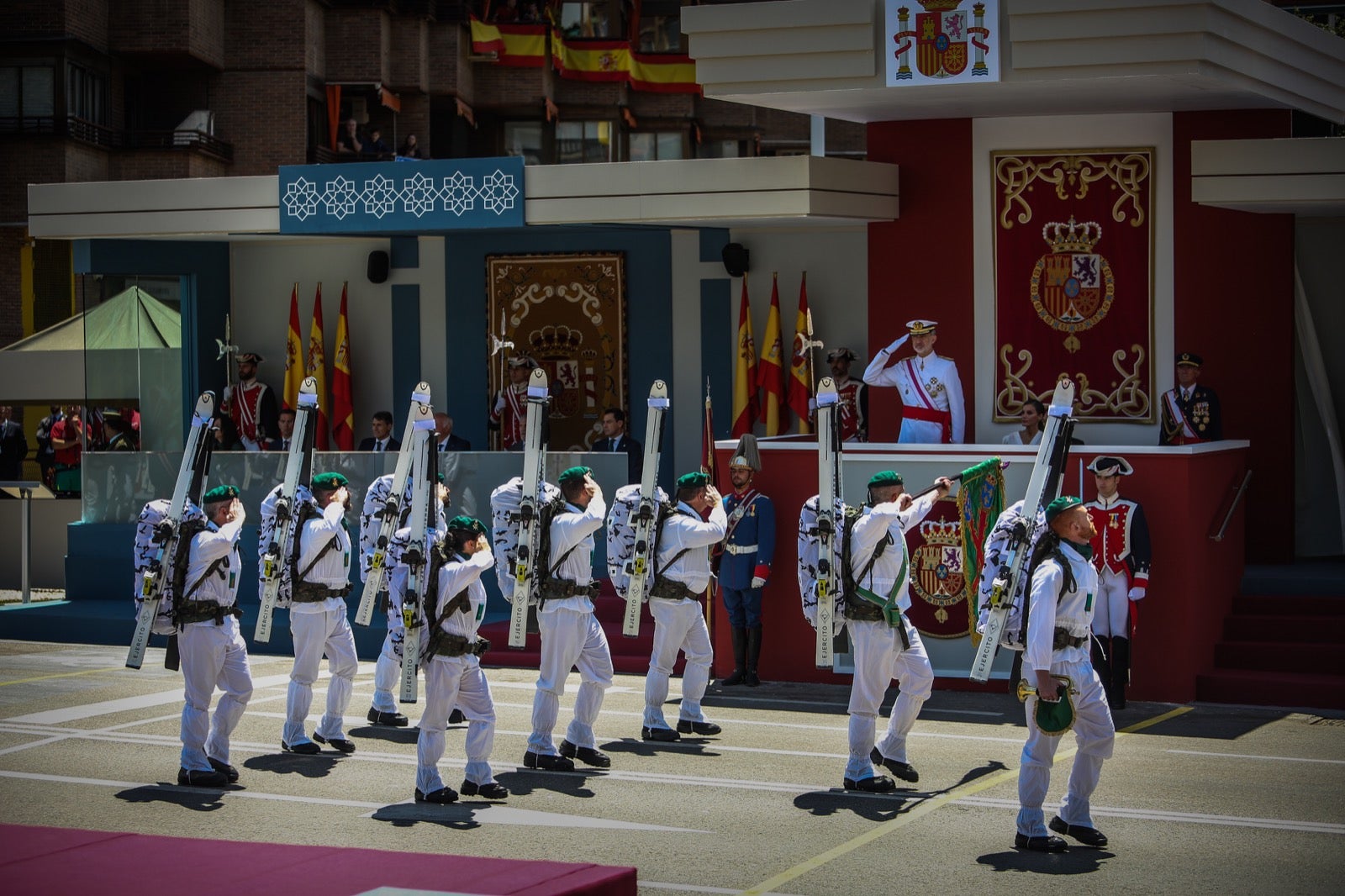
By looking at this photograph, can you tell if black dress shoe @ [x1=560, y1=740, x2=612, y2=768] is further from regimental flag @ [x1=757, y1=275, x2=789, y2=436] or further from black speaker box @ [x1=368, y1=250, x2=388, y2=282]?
black speaker box @ [x1=368, y1=250, x2=388, y2=282]

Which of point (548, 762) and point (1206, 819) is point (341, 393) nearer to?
point (548, 762)

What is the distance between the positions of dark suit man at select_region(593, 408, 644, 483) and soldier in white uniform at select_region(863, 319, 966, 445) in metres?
2.89

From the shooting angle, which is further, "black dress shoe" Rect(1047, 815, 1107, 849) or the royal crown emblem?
the royal crown emblem

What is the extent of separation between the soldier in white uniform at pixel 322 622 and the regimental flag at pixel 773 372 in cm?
687

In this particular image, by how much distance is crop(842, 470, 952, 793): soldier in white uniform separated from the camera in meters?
11.7

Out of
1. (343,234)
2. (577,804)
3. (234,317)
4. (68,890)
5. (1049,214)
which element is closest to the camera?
(68,890)

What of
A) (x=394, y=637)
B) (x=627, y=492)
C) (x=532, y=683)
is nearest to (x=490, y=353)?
(x=532, y=683)

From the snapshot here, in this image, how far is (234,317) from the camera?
842 inches

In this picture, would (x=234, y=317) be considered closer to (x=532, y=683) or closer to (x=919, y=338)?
(x=532, y=683)

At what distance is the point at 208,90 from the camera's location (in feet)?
105

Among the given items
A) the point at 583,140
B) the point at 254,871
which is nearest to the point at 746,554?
the point at 254,871

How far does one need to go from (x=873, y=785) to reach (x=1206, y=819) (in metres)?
2.05

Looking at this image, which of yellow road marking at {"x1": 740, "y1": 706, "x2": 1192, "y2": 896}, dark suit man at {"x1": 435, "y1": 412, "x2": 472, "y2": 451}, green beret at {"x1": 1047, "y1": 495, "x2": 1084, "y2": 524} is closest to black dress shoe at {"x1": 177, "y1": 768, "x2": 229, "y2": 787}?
yellow road marking at {"x1": 740, "y1": 706, "x2": 1192, "y2": 896}

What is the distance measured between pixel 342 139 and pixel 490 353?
13826 mm
